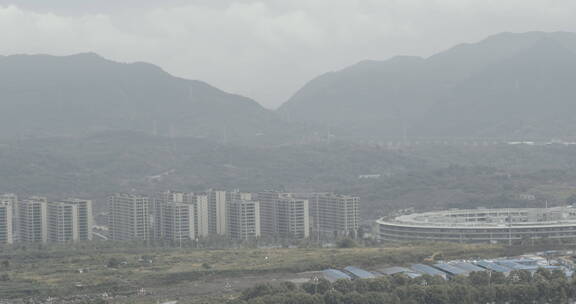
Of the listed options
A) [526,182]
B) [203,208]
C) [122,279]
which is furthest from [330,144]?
[122,279]

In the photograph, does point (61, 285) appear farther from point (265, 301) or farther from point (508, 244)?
point (508, 244)

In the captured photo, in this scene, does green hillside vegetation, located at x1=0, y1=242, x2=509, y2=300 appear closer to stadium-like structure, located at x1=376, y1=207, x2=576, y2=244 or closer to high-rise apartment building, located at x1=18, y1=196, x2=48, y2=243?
stadium-like structure, located at x1=376, y1=207, x2=576, y2=244

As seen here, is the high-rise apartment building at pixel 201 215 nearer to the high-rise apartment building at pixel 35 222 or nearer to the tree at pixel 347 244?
the high-rise apartment building at pixel 35 222

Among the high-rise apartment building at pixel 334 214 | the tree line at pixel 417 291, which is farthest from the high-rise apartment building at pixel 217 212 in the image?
the tree line at pixel 417 291

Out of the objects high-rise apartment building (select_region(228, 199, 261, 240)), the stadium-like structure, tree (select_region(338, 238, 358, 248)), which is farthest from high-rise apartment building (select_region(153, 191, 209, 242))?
tree (select_region(338, 238, 358, 248))

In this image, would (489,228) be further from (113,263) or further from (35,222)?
(35,222)

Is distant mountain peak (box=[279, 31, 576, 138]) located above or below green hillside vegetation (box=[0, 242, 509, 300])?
above
